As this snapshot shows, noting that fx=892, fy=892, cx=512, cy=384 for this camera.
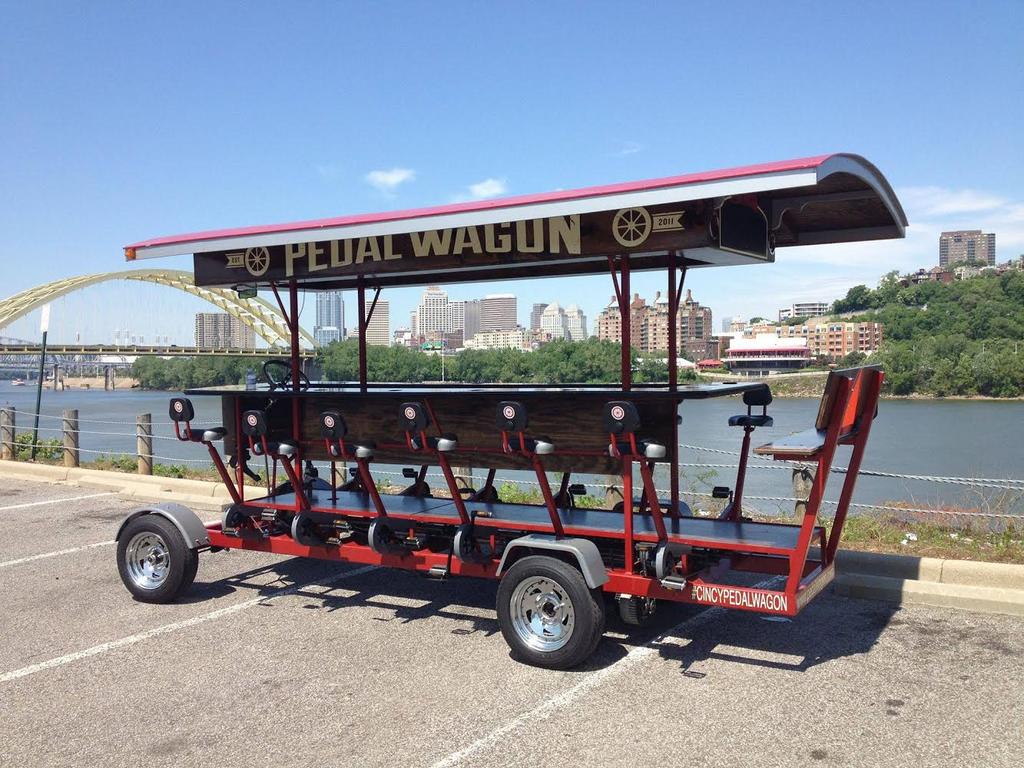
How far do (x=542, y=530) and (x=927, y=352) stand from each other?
97.5ft

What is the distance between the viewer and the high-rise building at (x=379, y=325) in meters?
8.28

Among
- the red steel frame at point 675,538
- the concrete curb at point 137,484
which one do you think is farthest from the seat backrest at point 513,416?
the concrete curb at point 137,484

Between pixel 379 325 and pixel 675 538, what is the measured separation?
4013mm

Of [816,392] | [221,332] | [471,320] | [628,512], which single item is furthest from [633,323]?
[221,332]

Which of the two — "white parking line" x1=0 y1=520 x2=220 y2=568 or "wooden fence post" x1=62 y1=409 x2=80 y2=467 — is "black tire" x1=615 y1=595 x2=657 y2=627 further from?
"wooden fence post" x1=62 y1=409 x2=80 y2=467

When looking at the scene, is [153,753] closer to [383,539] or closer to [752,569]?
[383,539]

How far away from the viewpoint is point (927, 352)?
104ft

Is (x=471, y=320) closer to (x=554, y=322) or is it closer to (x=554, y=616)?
(x=554, y=322)

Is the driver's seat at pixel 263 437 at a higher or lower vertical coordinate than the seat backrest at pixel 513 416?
lower

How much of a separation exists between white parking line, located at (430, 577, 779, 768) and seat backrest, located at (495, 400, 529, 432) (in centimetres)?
149

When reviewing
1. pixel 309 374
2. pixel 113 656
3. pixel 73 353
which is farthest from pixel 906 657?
pixel 73 353

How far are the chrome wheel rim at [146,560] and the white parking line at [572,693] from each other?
353 cm

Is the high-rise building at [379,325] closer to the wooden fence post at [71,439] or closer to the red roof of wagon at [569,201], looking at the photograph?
the red roof of wagon at [569,201]

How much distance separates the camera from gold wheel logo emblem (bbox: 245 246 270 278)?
7145mm
